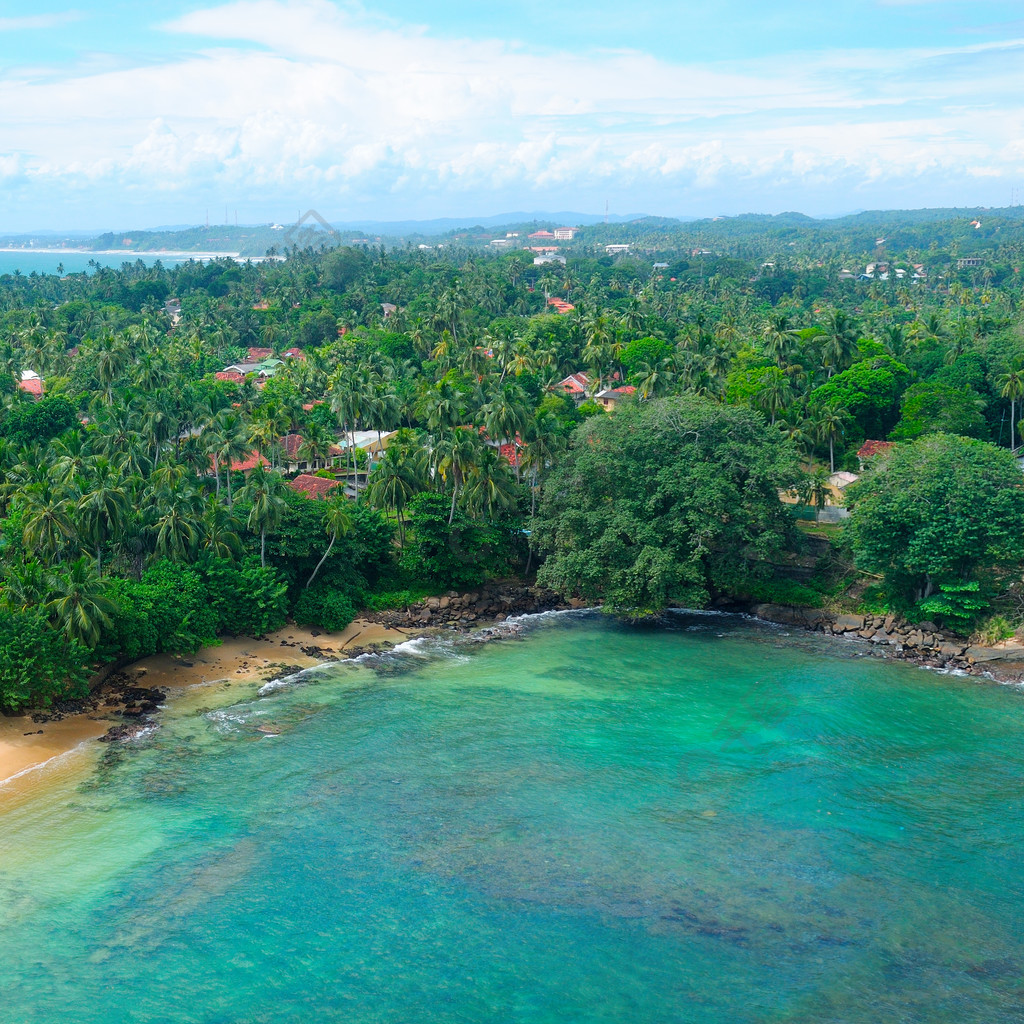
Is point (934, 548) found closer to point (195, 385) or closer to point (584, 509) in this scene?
point (584, 509)

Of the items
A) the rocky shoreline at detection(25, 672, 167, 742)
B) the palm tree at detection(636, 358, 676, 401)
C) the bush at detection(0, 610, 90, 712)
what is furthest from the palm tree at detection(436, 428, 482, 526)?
the palm tree at detection(636, 358, 676, 401)

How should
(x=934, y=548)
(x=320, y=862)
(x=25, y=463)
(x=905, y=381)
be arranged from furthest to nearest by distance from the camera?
(x=905, y=381) < (x=25, y=463) < (x=934, y=548) < (x=320, y=862)

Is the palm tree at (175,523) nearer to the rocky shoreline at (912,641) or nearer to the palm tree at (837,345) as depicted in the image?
the rocky shoreline at (912,641)

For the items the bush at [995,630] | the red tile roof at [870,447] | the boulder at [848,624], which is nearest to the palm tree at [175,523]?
the boulder at [848,624]

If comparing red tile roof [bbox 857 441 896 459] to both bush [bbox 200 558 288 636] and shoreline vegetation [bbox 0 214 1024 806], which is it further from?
bush [bbox 200 558 288 636]

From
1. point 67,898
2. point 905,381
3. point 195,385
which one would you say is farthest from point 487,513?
point 905,381

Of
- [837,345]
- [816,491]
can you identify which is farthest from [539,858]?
[837,345]
